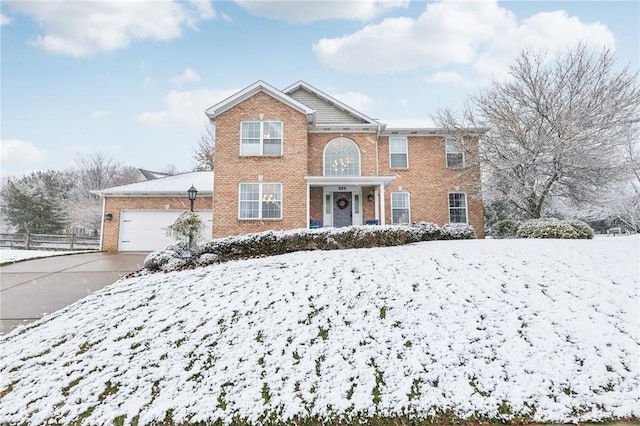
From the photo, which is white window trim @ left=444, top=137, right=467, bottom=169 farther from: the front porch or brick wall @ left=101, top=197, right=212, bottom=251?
brick wall @ left=101, top=197, right=212, bottom=251

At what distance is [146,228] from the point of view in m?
15.1

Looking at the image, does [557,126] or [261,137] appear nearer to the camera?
[557,126]

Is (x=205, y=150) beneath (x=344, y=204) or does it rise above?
above

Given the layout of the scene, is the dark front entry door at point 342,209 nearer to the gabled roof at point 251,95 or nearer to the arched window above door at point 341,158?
the arched window above door at point 341,158

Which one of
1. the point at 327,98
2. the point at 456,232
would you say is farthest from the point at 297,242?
the point at 327,98

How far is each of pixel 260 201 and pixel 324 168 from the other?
11.8 ft

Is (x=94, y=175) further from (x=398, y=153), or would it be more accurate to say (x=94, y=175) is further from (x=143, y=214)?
(x=398, y=153)

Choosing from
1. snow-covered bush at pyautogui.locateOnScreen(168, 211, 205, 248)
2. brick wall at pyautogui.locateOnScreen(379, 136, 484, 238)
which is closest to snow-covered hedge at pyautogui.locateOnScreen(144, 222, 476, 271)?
snow-covered bush at pyautogui.locateOnScreen(168, 211, 205, 248)

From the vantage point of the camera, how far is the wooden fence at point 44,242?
18312 millimetres

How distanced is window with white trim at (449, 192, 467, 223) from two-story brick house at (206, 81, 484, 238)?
45mm

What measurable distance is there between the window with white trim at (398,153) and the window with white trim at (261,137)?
556 centimetres

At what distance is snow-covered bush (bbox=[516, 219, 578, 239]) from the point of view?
966cm

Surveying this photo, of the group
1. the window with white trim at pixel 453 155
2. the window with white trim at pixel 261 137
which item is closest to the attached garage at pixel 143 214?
the window with white trim at pixel 261 137

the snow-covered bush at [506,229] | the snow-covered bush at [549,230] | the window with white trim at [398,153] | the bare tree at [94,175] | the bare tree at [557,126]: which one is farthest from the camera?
the bare tree at [94,175]
